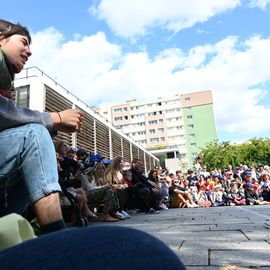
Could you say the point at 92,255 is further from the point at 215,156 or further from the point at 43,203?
the point at 215,156

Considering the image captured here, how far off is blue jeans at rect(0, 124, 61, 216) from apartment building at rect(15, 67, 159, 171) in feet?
27.6

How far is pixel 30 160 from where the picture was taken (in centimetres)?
116

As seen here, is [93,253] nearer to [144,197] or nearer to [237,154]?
[144,197]

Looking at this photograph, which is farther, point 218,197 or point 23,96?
point 218,197

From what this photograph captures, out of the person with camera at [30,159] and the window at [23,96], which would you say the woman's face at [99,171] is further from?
the window at [23,96]

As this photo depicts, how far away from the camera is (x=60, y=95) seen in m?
14.1

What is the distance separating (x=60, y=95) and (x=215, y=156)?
40982mm

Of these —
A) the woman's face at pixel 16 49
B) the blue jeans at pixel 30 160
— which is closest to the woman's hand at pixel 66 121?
the blue jeans at pixel 30 160

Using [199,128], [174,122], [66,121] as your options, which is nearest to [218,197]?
[66,121]

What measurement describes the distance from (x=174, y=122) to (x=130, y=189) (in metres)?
78.8

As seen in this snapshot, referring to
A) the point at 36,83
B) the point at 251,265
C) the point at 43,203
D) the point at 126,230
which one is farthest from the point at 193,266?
the point at 36,83

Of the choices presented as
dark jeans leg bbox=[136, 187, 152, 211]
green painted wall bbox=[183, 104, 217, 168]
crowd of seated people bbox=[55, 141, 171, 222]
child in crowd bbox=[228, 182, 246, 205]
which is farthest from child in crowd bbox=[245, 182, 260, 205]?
green painted wall bbox=[183, 104, 217, 168]

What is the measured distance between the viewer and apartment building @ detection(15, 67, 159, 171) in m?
12.0

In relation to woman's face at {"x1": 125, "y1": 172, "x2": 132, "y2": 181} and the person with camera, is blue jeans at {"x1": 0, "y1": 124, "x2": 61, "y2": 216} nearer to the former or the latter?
the person with camera
